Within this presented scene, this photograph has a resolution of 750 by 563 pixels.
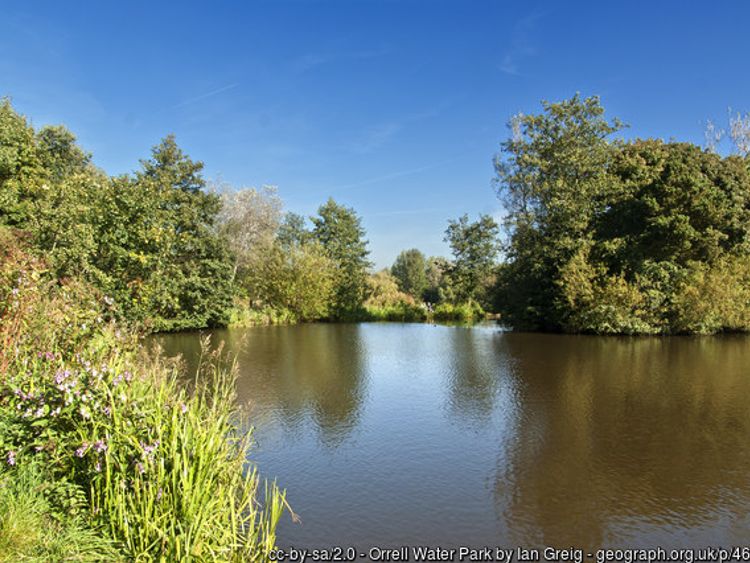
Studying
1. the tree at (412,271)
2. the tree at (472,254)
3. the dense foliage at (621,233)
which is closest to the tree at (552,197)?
the dense foliage at (621,233)

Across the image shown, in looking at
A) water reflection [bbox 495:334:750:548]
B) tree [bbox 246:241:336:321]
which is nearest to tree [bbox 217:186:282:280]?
tree [bbox 246:241:336:321]

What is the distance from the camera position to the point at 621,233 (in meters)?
24.3

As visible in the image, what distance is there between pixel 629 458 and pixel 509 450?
1625 mm

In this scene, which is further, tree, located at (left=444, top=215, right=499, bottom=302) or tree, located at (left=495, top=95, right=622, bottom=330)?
tree, located at (left=444, top=215, right=499, bottom=302)

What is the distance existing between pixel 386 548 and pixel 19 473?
3083 mm

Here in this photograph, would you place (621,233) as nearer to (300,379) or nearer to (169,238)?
(300,379)

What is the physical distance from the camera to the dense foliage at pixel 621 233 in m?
22.3

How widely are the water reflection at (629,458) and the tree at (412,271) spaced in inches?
1685

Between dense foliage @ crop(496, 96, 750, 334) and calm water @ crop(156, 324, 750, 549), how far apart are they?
7.41 metres

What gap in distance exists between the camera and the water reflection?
518 centimetres

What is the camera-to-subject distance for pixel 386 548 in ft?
15.7

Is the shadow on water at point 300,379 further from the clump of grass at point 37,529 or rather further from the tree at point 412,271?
the tree at point 412,271

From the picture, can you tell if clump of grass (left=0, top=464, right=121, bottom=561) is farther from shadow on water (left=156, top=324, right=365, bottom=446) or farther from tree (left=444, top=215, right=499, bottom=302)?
tree (left=444, top=215, right=499, bottom=302)

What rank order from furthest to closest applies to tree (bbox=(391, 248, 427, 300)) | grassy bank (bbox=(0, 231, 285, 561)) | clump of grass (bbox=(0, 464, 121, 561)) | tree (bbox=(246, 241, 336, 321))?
1. tree (bbox=(391, 248, 427, 300))
2. tree (bbox=(246, 241, 336, 321))
3. grassy bank (bbox=(0, 231, 285, 561))
4. clump of grass (bbox=(0, 464, 121, 561))
